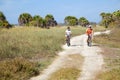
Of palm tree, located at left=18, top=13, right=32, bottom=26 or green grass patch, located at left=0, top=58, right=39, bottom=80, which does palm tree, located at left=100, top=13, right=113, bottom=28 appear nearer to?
palm tree, located at left=18, top=13, right=32, bottom=26

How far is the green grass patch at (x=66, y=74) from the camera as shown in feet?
52.2

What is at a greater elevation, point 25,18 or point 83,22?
point 25,18

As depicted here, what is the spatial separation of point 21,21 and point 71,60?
81.8 m

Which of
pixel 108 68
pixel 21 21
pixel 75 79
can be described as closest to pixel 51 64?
pixel 108 68

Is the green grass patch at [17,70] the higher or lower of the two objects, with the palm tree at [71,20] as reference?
lower

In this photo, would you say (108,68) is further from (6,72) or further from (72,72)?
(6,72)

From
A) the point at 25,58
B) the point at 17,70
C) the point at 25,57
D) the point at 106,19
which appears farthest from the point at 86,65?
the point at 106,19

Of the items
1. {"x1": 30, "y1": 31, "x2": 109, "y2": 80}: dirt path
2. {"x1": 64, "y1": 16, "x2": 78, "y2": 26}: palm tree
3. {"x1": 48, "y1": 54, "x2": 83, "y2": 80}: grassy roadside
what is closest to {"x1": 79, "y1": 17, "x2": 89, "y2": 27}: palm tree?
{"x1": 64, "y1": 16, "x2": 78, "y2": 26}: palm tree

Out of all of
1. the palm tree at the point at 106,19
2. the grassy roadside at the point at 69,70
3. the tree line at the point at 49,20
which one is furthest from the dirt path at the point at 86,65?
the palm tree at the point at 106,19

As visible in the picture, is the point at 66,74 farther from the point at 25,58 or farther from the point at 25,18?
the point at 25,18

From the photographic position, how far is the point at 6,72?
15.7 meters

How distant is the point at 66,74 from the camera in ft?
54.4

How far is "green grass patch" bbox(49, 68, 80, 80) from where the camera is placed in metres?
15.9

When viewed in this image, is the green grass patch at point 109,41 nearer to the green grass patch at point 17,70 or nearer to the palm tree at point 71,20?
the green grass patch at point 17,70
